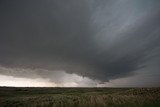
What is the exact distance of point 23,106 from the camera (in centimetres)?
1958

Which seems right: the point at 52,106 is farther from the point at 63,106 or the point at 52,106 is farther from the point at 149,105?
the point at 149,105

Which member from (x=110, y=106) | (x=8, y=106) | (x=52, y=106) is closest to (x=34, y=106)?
(x=52, y=106)

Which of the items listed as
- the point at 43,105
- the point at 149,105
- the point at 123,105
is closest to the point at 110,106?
the point at 123,105

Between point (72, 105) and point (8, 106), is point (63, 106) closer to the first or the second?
point (72, 105)

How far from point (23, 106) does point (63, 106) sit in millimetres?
4958

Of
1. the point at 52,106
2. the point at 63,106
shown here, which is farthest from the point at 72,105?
the point at 52,106

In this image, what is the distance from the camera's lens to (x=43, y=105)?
1858cm

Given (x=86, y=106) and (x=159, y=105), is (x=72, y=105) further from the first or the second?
(x=159, y=105)

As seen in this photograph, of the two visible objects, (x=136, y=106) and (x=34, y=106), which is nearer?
(x=136, y=106)

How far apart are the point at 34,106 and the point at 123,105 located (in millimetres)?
9589

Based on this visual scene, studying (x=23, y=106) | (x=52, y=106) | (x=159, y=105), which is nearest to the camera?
(x=159, y=105)

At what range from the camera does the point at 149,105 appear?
680 inches

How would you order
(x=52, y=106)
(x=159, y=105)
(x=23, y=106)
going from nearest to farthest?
(x=159, y=105)
(x=52, y=106)
(x=23, y=106)

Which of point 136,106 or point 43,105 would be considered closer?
point 136,106
